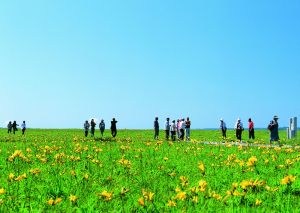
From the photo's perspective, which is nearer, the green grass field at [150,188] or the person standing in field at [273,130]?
the green grass field at [150,188]

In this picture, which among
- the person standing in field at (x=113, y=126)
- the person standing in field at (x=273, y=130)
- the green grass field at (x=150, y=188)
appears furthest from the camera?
the person standing in field at (x=113, y=126)

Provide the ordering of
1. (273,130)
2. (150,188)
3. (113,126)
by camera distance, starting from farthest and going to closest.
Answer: (113,126)
(273,130)
(150,188)

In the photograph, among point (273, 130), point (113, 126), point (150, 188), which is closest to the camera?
point (150, 188)

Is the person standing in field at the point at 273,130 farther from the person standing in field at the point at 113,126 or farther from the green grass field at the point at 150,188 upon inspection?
the green grass field at the point at 150,188

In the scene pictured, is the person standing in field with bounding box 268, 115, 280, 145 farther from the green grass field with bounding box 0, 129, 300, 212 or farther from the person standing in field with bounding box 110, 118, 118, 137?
the green grass field with bounding box 0, 129, 300, 212

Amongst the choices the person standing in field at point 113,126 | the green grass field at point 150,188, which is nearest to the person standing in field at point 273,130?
the person standing in field at point 113,126

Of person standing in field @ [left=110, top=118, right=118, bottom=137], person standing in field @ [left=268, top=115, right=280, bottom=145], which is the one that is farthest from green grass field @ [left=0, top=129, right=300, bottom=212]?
person standing in field @ [left=110, top=118, right=118, bottom=137]

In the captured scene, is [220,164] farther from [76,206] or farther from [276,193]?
[76,206]

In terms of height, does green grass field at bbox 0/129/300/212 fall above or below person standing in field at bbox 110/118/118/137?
below

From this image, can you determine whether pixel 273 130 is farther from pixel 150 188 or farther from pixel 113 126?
pixel 150 188

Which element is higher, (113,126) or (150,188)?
(113,126)

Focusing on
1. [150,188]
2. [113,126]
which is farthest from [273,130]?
[150,188]

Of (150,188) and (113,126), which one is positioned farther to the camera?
(113,126)

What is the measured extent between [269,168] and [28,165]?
6770mm
